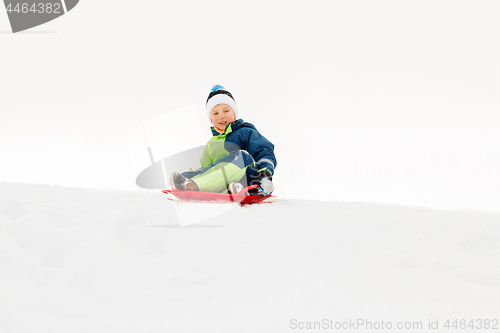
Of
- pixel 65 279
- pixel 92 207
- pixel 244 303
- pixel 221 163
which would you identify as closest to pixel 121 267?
pixel 65 279

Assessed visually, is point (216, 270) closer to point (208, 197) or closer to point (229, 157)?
point (208, 197)

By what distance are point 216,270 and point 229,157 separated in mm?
1561

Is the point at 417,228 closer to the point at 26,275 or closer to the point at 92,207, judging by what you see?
the point at 92,207

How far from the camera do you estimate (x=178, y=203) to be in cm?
213

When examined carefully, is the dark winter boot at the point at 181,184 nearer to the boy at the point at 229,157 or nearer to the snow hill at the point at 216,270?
the boy at the point at 229,157

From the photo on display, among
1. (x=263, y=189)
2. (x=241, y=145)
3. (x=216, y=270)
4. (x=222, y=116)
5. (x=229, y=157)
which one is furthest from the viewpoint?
(x=222, y=116)

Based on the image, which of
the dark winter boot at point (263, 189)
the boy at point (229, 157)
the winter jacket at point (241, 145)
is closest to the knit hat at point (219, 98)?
the boy at point (229, 157)

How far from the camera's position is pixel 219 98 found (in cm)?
349

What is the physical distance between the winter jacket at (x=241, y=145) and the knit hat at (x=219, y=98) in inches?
11.6

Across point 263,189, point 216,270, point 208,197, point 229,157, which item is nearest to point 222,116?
point 229,157

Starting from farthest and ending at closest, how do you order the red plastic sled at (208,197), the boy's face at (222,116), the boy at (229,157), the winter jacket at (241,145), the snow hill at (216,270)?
1. the boy's face at (222,116)
2. the winter jacket at (241,145)
3. the boy at (229,157)
4. the red plastic sled at (208,197)
5. the snow hill at (216,270)

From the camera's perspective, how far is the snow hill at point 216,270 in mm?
1031

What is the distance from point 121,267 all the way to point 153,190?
5.37 ft

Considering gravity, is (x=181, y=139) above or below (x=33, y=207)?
above
